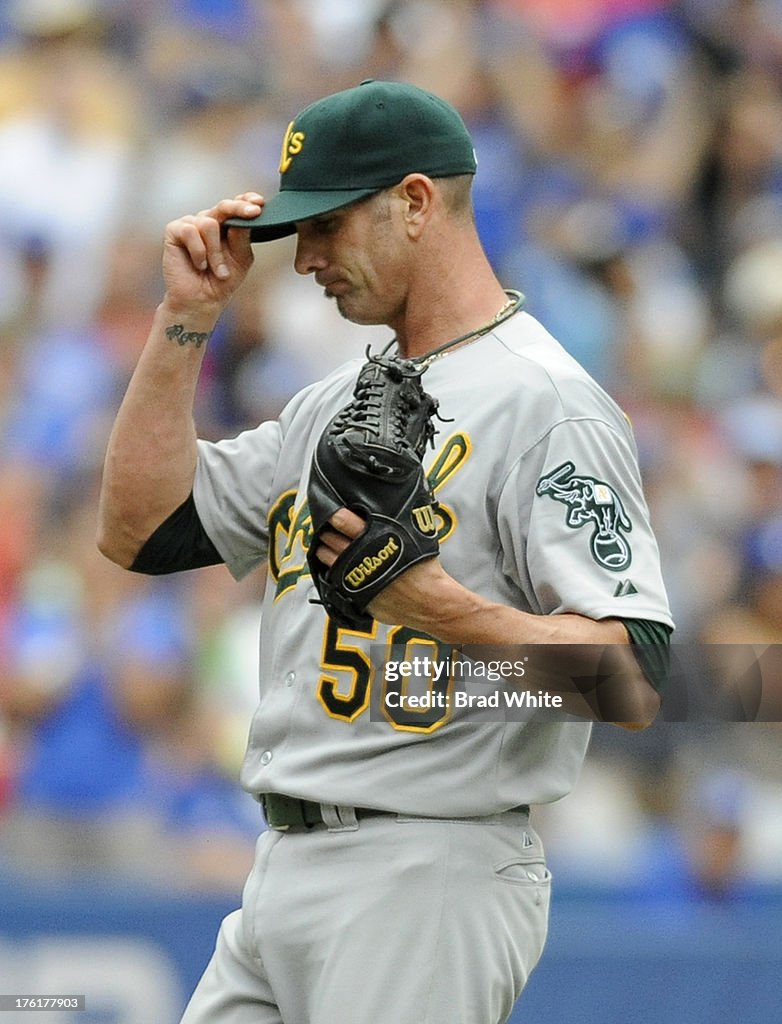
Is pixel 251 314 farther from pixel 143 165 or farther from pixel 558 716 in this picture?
pixel 558 716

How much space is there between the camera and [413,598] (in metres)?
2.36

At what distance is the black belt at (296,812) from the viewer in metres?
2.57

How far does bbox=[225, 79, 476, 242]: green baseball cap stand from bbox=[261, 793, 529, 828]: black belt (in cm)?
91

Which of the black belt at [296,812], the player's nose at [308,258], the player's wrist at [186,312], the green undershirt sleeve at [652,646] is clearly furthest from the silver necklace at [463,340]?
the black belt at [296,812]

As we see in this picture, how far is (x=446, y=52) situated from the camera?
7035 millimetres

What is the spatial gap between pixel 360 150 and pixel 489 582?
724 mm

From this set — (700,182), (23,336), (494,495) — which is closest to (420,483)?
(494,495)

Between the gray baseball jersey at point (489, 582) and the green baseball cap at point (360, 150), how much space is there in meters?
0.32

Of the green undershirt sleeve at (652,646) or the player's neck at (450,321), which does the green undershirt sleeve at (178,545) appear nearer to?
the player's neck at (450,321)

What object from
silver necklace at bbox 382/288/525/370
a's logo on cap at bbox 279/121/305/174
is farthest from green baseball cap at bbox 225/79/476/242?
silver necklace at bbox 382/288/525/370

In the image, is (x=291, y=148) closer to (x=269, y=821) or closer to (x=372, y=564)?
(x=372, y=564)

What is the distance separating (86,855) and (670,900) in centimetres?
176

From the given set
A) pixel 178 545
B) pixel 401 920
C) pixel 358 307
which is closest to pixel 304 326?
pixel 178 545

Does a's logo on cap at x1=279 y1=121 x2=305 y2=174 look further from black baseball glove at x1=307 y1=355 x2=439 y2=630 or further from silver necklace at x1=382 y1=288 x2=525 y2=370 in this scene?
black baseball glove at x1=307 y1=355 x2=439 y2=630
